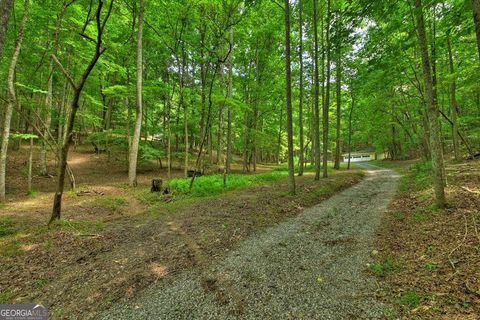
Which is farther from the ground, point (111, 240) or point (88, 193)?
point (88, 193)

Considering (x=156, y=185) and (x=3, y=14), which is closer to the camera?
(x=3, y=14)

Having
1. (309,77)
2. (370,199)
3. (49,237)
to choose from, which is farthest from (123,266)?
(309,77)

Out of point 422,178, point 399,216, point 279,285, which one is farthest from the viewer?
point 422,178

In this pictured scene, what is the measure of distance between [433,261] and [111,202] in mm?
9741

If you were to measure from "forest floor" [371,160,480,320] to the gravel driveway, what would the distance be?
335mm

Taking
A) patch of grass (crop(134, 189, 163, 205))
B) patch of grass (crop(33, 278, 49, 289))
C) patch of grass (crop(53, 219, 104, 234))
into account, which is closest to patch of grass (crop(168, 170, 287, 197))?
patch of grass (crop(134, 189, 163, 205))

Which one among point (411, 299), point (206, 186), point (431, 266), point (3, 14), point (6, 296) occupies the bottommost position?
point (6, 296)

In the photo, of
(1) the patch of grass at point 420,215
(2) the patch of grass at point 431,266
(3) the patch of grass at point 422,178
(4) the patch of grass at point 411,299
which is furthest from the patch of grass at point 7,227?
(3) the patch of grass at point 422,178

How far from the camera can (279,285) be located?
3.53 m

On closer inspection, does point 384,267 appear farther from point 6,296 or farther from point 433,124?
point 6,296

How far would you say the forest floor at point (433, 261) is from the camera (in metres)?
2.80

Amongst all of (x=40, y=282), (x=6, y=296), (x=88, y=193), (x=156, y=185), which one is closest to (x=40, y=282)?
(x=40, y=282)

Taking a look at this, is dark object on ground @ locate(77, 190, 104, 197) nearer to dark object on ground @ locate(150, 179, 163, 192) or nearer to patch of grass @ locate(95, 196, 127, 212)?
patch of grass @ locate(95, 196, 127, 212)

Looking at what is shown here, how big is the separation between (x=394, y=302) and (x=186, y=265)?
334 cm
